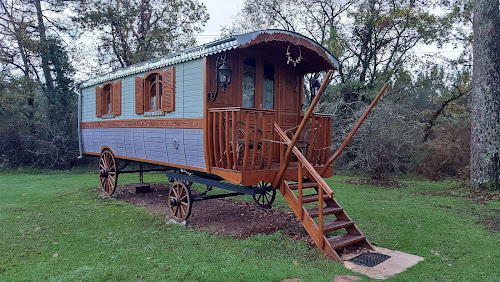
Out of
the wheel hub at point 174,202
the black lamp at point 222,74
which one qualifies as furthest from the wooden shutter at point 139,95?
the black lamp at point 222,74

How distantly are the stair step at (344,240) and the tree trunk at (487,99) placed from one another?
552 cm

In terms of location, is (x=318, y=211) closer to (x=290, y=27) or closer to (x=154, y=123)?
(x=154, y=123)

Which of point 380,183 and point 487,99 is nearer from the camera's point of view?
point 487,99

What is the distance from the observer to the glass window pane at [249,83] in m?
6.19

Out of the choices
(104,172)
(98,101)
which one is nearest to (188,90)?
(104,172)

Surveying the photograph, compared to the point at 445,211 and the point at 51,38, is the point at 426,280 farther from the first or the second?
the point at 51,38

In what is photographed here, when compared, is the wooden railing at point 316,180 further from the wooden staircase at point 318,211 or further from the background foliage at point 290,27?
the background foliage at point 290,27

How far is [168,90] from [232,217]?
103 inches

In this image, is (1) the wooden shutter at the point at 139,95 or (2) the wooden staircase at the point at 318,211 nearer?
(2) the wooden staircase at the point at 318,211

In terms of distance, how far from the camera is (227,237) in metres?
5.41

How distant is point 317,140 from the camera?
6.11 metres

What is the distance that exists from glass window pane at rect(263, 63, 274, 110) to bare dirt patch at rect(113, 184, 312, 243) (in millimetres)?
2075

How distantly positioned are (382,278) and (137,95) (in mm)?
5729

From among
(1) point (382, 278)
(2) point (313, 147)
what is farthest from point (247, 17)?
(1) point (382, 278)
